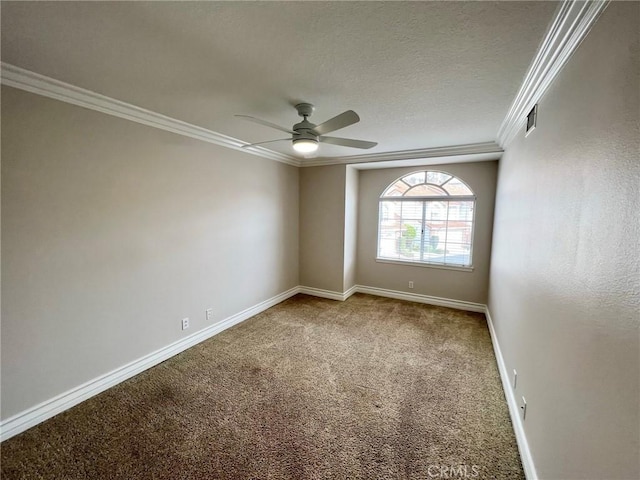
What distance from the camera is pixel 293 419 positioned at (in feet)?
6.60

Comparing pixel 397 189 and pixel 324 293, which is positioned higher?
pixel 397 189

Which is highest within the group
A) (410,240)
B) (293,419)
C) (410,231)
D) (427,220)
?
(427,220)

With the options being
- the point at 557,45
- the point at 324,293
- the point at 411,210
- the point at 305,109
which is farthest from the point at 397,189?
the point at 557,45

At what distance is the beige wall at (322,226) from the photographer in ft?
14.7

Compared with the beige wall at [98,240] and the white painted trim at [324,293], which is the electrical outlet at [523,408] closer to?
the white painted trim at [324,293]

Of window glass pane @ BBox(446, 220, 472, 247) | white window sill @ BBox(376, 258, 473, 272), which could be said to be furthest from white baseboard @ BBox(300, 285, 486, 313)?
window glass pane @ BBox(446, 220, 472, 247)

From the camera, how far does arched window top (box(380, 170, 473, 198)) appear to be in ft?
13.7

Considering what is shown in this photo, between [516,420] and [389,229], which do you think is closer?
[516,420]

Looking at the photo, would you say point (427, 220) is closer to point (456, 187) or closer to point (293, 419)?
→ point (456, 187)

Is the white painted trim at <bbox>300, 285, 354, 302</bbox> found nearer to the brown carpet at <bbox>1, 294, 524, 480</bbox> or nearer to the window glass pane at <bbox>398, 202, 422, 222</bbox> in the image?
the brown carpet at <bbox>1, 294, 524, 480</bbox>

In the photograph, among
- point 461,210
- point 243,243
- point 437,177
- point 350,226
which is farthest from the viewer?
point 350,226

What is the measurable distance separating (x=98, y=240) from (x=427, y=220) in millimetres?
4202

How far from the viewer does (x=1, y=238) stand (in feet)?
5.80

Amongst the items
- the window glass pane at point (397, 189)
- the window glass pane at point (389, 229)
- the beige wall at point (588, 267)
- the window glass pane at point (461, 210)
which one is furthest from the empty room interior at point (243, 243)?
the window glass pane at point (389, 229)
